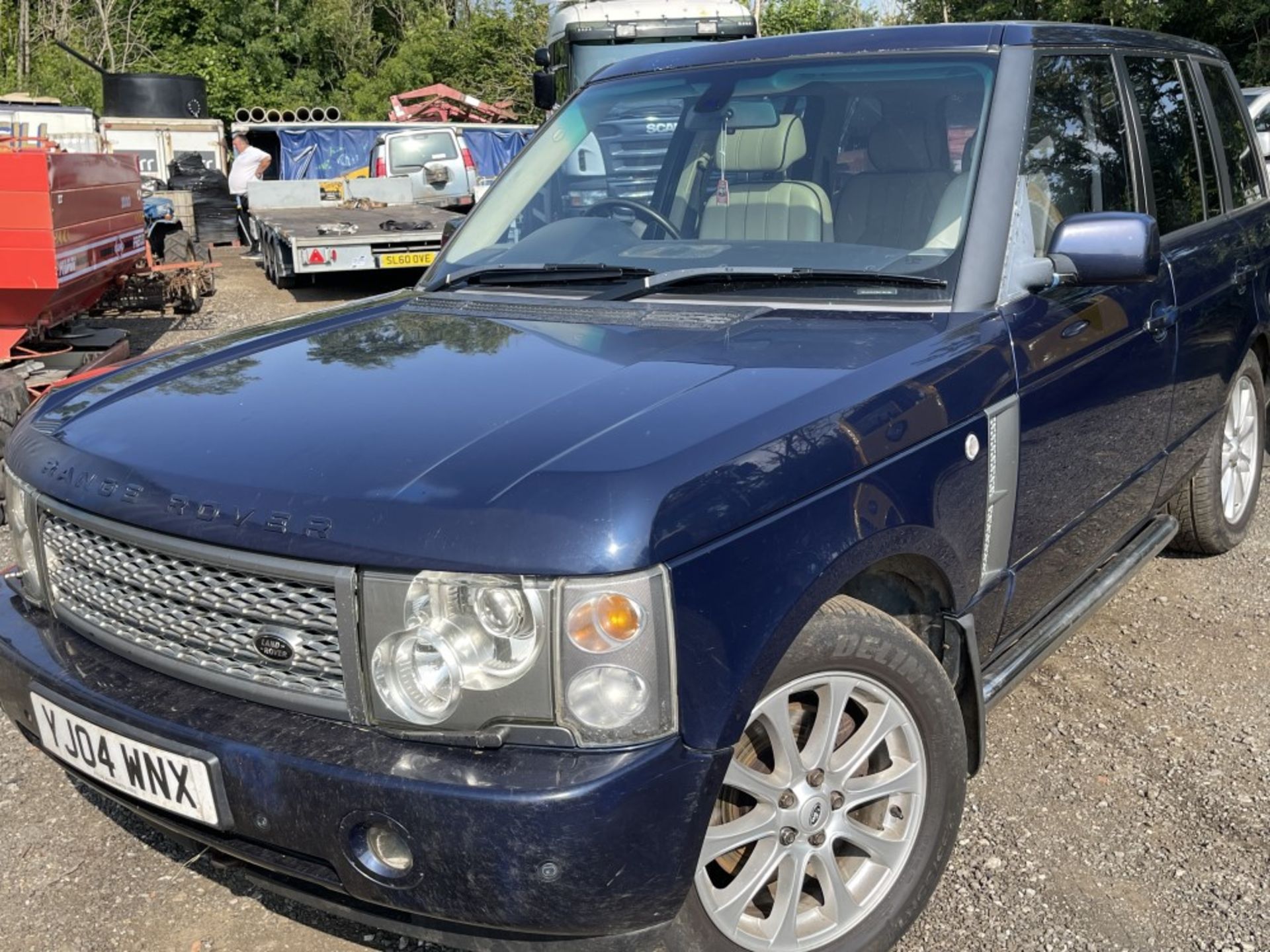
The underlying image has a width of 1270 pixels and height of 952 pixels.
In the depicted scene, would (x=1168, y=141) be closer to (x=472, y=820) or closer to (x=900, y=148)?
(x=900, y=148)

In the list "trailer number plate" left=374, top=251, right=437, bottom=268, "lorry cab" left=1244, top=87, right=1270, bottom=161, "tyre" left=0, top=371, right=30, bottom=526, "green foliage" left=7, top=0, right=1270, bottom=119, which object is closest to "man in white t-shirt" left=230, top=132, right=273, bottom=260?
"trailer number plate" left=374, top=251, right=437, bottom=268

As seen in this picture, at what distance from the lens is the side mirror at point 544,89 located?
1278 centimetres

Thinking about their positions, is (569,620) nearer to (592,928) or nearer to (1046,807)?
(592,928)

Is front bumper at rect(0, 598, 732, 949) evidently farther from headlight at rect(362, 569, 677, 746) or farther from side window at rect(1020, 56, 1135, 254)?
side window at rect(1020, 56, 1135, 254)

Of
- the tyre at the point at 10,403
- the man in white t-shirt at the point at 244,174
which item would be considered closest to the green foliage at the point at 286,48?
the man in white t-shirt at the point at 244,174

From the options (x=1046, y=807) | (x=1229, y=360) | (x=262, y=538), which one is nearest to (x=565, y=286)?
(x=262, y=538)

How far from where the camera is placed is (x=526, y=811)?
1848 millimetres

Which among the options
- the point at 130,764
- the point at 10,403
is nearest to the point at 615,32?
the point at 10,403

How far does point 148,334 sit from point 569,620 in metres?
11.2

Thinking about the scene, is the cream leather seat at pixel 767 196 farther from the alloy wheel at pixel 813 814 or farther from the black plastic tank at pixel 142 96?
the black plastic tank at pixel 142 96

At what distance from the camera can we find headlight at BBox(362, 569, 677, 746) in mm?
1902

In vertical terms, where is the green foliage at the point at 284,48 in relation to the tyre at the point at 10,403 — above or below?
above

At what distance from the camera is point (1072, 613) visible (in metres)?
3.32

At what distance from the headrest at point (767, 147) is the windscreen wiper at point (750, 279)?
464 millimetres
